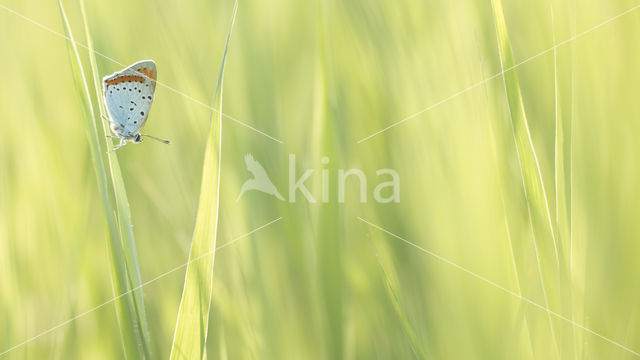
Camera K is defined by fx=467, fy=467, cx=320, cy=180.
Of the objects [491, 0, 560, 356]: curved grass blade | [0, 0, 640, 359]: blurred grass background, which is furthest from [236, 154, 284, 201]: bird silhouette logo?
[491, 0, 560, 356]: curved grass blade

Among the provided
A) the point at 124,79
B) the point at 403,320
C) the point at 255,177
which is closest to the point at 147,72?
the point at 124,79

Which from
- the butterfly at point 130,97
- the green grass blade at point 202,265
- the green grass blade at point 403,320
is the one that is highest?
the butterfly at point 130,97

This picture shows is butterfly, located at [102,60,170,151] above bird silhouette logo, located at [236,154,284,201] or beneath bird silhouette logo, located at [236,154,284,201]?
above

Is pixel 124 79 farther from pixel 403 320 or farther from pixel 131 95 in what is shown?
pixel 403 320

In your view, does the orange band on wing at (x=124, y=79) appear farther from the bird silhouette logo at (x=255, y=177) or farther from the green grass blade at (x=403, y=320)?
the green grass blade at (x=403, y=320)

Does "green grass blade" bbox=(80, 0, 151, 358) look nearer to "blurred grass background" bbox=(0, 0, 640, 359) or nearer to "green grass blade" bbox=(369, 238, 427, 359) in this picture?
"blurred grass background" bbox=(0, 0, 640, 359)

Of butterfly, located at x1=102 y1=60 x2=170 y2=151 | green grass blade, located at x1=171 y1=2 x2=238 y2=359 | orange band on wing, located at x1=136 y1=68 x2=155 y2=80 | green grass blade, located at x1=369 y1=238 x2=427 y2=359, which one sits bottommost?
green grass blade, located at x1=369 y1=238 x2=427 y2=359

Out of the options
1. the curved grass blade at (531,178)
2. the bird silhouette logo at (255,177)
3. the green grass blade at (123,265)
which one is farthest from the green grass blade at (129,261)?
the curved grass blade at (531,178)
